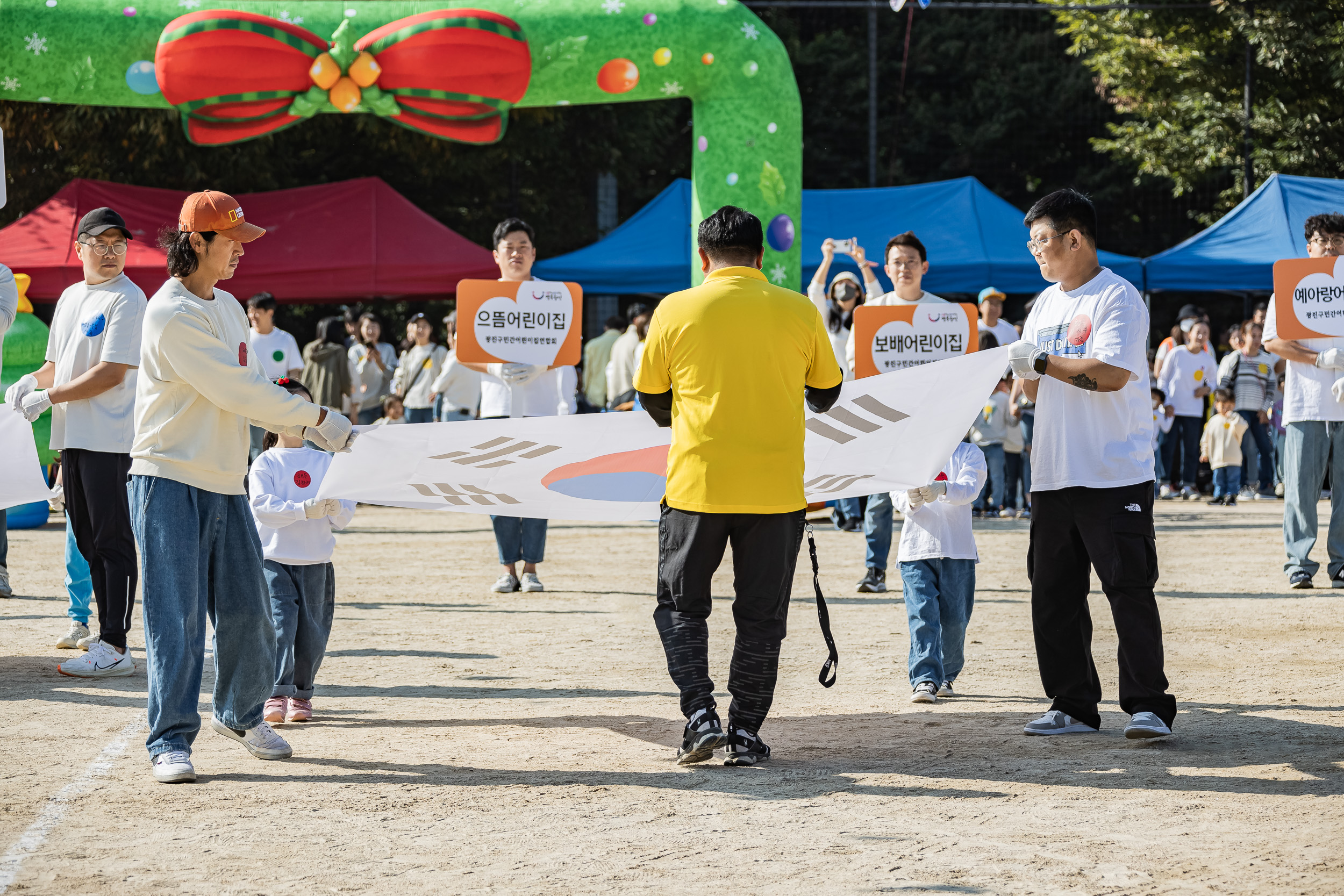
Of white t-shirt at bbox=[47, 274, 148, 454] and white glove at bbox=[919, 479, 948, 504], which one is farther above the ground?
white t-shirt at bbox=[47, 274, 148, 454]

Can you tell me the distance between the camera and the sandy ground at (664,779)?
4.16 m

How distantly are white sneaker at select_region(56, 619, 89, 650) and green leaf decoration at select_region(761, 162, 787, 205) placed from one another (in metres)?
7.88

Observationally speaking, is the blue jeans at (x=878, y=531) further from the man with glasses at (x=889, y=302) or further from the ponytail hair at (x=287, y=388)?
the ponytail hair at (x=287, y=388)

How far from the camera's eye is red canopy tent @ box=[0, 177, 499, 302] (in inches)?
682

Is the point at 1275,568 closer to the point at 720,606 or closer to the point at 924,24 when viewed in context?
the point at 720,606

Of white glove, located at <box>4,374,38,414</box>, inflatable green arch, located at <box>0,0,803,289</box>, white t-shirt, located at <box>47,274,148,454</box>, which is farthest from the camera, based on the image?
inflatable green arch, located at <box>0,0,803,289</box>

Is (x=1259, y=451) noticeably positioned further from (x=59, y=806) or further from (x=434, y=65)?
(x=59, y=806)

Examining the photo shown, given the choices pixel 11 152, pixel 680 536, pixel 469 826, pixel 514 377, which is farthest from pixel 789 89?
pixel 11 152

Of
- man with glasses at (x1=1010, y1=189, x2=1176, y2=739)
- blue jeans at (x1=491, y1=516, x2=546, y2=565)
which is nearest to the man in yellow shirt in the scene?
man with glasses at (x1=1010, y1=189, x2=1176, y2=739)

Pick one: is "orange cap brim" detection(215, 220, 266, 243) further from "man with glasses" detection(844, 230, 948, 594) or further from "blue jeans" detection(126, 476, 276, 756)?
"man with glasses" detection(844, 230, 948, 594)

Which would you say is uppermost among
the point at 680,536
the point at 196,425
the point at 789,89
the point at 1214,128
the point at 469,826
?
the point at 1214,128

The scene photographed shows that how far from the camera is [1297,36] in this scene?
25.4m

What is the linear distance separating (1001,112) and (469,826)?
97.8ft

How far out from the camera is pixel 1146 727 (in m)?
5.65
